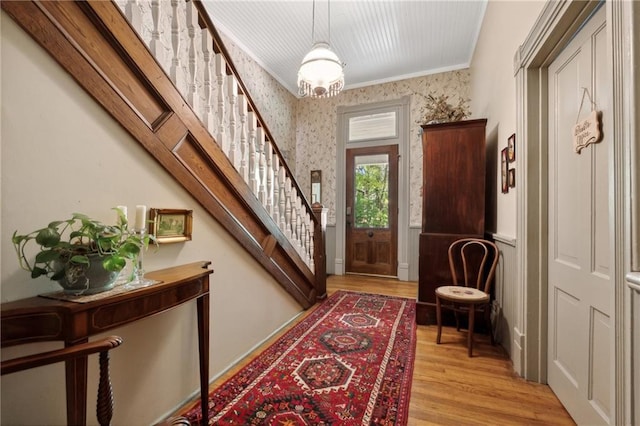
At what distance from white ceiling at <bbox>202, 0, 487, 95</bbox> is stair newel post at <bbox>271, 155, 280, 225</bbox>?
2170 millimetres

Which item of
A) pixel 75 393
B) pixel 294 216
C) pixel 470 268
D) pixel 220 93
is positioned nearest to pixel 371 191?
pixel 294 216

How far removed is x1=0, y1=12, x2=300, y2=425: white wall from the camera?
927 millimetres

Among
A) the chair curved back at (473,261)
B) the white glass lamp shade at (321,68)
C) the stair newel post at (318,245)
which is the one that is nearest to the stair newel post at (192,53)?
the white glass lamp shade at (321,68)

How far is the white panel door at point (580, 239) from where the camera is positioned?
1.26 metres

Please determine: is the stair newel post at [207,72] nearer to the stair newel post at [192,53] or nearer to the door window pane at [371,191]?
the stair newel post at [192,53]

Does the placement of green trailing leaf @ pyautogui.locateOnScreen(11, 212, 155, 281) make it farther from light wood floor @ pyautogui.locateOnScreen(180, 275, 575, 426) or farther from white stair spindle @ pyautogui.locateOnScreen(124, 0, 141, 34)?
light wood floor @ pyautogui.locateOnScreen(180, 275, 575, 426)

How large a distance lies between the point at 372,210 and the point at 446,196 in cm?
218

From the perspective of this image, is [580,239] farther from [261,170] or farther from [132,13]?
[132,13]

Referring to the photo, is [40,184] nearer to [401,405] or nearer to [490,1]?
[401,405]

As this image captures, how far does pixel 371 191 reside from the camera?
4.96 metres

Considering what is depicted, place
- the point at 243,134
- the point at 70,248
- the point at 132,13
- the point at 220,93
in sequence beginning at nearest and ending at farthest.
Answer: the point at 70,248 → the point at 132,13 → the point at 220,93 → the point at 243,134

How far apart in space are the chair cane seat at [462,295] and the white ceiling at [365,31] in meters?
3.29

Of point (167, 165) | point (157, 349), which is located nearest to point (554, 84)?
point (167, 165)

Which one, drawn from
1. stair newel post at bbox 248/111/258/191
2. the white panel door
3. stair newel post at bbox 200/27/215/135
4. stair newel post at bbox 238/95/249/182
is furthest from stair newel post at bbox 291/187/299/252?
the white panel door
